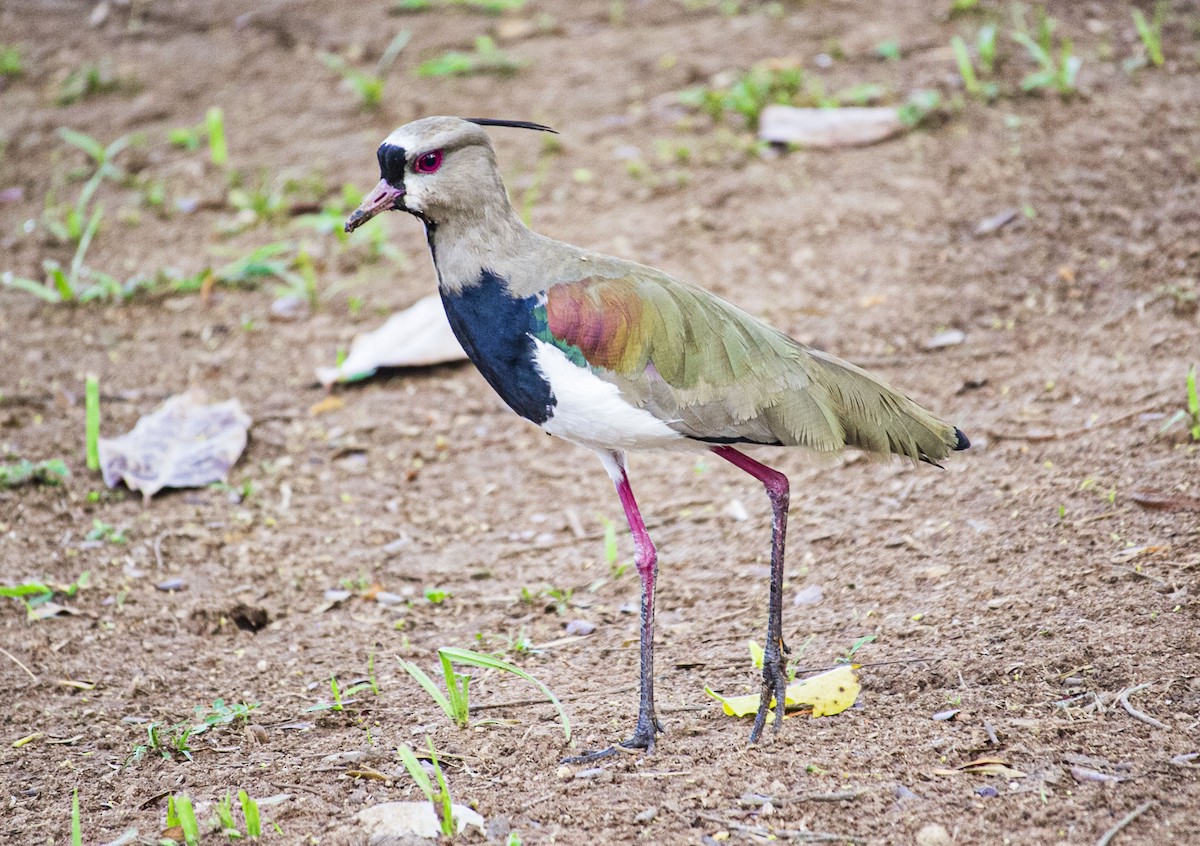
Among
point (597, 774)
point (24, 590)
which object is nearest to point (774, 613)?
point (597, 774)

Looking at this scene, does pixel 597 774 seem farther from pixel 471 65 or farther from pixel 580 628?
pixel 471 65

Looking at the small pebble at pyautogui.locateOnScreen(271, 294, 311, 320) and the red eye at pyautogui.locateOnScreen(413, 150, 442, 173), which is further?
the small pebble at pyautogui.locateOnScreen(271, 294, 311, 320)

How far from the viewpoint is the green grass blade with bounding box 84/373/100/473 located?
17.6ft

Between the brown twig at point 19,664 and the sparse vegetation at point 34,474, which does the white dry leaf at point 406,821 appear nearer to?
the brown twig at point 19,664

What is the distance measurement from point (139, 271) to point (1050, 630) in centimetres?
526

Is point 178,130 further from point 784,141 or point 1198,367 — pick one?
point 1198,367

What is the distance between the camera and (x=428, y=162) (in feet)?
12.3

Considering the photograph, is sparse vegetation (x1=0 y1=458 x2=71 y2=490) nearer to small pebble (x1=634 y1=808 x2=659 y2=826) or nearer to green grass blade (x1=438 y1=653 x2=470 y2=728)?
green grass blade (x1=438 y1=653 x2=470 y2=728)

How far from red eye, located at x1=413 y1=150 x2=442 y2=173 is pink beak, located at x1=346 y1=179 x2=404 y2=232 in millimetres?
97

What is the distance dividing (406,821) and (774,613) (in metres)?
1.24

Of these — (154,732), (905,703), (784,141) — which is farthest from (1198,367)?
(154,732)

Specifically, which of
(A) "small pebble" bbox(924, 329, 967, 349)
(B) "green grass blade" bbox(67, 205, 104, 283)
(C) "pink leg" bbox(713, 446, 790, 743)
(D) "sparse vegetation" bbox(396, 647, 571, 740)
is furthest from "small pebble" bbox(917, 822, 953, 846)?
(B) "green grass blade" bbox(67, 205, 104, 283)

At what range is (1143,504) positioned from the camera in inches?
170

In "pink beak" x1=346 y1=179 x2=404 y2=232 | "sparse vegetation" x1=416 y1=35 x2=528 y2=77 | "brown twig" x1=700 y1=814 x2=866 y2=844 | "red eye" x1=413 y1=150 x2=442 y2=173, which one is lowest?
"brown twig" x1=700 y1=814 x2=866 y2=844
